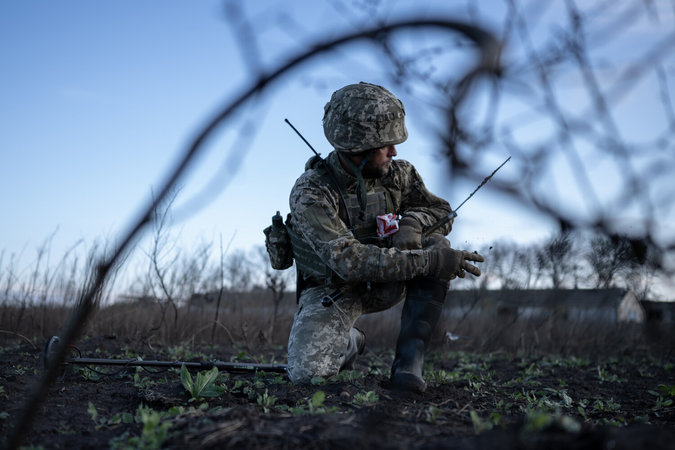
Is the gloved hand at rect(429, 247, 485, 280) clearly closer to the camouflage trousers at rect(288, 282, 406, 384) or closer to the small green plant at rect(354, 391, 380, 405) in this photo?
the camouflage trousers at rect(288, 282, 406, 384)

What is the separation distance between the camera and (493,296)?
9.66m

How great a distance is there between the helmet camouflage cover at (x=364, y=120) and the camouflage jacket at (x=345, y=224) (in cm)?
28

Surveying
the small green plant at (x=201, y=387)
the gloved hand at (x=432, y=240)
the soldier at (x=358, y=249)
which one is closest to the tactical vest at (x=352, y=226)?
the soldier at (x=358, y=249)

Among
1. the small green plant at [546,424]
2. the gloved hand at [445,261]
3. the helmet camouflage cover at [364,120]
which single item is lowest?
the small green plant at [546,424]

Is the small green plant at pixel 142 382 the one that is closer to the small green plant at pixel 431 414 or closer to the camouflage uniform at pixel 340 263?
the camouflage uniform at pixel 340 263

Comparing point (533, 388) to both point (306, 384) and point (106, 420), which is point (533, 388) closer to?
point (306, 384)

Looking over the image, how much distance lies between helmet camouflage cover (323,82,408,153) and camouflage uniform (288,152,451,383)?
0.28 m

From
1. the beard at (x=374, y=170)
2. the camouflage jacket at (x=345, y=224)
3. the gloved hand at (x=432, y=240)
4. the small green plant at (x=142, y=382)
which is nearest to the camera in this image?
the small green plant at (x=142, y=382)

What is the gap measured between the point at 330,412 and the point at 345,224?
67.6 inches

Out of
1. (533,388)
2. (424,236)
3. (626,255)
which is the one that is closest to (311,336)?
(424,236)

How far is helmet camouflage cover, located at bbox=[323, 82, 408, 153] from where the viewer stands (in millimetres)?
3494

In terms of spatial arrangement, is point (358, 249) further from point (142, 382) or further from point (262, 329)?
point (262, 329)

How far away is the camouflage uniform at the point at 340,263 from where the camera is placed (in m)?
3.29

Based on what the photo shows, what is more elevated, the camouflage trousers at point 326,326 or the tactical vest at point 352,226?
the tactical vest at point 352,226
